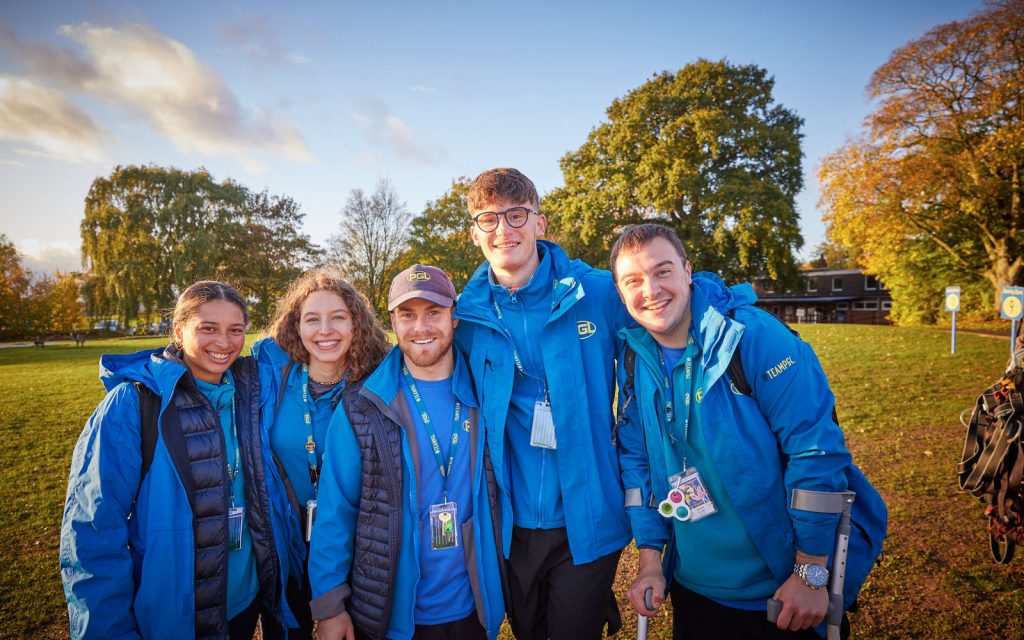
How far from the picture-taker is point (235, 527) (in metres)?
2.66

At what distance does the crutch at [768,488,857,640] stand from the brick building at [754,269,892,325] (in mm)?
59385

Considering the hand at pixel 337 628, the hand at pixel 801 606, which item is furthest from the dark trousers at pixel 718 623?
the hand at pixel 337 628

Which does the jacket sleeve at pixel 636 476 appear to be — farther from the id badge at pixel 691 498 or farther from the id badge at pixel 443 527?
the id badge at pixel 443 527

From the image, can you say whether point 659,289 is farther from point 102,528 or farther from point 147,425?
point 102,528

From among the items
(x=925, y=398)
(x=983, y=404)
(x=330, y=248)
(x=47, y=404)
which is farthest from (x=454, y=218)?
(x=983, y=404)

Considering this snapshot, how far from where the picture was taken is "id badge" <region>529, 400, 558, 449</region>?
8.92 ft

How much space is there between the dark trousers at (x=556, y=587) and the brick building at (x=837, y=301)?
195 feet

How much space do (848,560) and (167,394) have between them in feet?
12.0

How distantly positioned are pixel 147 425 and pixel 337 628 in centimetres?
148

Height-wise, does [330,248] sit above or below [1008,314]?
above

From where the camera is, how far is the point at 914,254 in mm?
31469

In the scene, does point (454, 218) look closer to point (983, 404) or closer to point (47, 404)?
point (47, 404)

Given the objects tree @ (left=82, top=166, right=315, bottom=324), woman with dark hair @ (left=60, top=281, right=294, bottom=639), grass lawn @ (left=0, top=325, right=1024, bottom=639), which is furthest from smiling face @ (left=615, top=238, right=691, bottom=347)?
tree @ (left=82, top=166, right=315, bottom=324)

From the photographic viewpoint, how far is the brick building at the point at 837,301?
5622 centimetres
